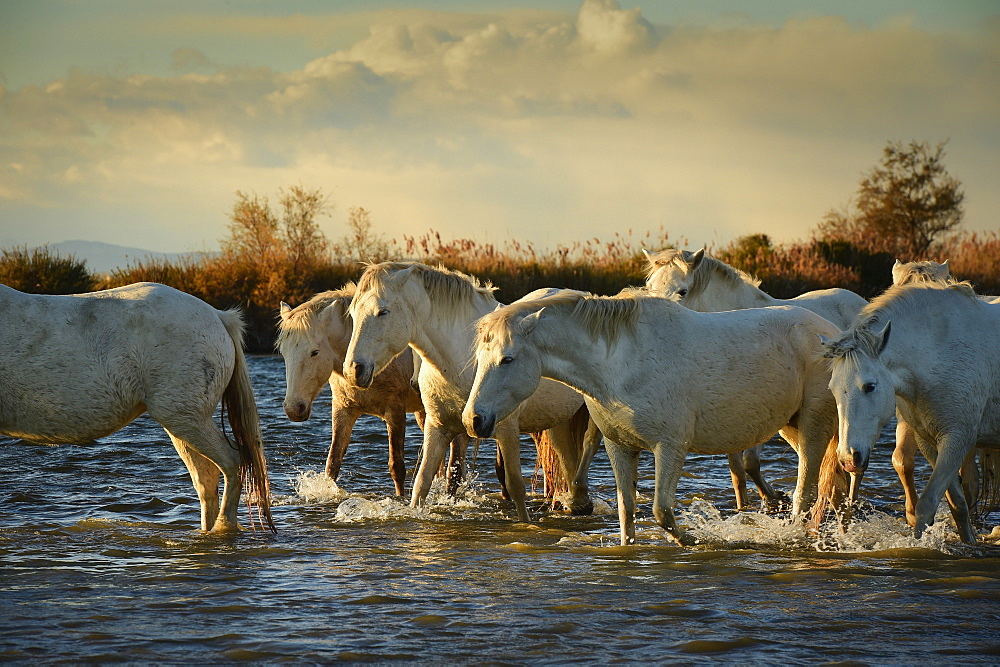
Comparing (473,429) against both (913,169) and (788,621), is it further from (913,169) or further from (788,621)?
(913,169)

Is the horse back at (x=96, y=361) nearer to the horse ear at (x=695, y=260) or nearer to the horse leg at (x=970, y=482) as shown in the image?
the horse ear at (x=695, y=260)

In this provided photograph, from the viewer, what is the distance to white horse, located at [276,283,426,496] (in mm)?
7898

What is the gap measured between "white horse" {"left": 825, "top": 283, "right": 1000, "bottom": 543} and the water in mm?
554

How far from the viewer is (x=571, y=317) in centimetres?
542

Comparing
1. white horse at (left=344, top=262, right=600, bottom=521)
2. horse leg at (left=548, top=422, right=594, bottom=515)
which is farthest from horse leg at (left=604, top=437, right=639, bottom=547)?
horse leg at (left=548, top=422, right=594, bottom=515)

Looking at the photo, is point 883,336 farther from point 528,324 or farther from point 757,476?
point 757,476

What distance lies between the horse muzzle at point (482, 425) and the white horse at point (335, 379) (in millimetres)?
2918

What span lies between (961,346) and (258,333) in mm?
16961

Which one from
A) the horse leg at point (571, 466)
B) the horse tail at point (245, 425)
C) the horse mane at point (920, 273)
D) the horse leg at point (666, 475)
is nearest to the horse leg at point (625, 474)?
the horse leg at point (666, 475)

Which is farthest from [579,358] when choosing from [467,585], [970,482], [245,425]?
[970,482]

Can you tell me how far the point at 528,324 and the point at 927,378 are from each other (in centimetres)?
234

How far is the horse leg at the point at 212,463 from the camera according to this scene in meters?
6.12

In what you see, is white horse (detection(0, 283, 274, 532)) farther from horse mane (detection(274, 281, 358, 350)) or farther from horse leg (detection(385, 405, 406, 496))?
horse leg (detection(385, 405, 406, 496))

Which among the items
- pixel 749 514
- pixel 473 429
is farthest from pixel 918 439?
pixel 473 429
